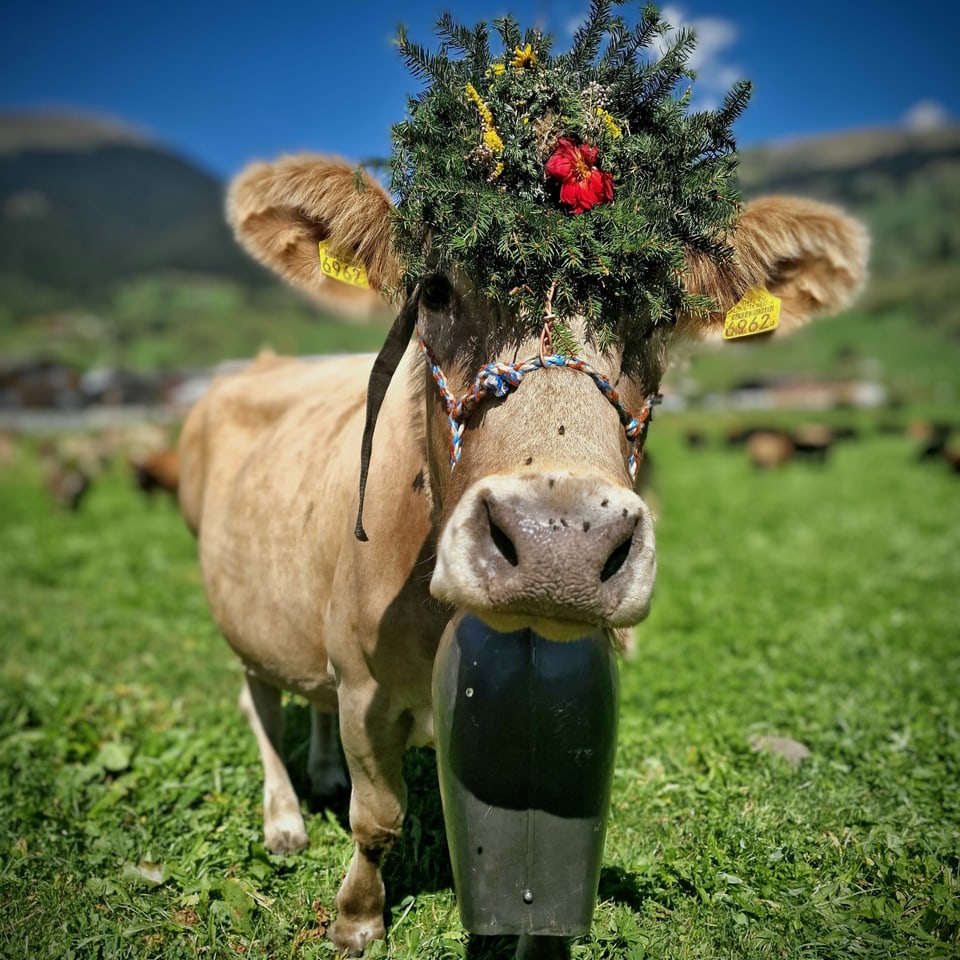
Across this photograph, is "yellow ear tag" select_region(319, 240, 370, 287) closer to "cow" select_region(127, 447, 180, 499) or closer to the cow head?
the cow head

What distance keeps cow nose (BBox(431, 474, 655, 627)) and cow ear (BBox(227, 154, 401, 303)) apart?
1230 mm

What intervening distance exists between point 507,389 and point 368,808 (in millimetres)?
1743

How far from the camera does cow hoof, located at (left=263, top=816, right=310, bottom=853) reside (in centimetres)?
392

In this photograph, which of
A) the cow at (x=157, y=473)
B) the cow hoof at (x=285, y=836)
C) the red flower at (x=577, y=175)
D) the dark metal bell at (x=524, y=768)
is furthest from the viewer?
the cow at (x=157, y=473)

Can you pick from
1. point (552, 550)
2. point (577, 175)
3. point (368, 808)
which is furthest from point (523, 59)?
point (368, 808)

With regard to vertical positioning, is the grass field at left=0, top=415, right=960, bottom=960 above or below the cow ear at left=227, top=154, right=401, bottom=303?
below

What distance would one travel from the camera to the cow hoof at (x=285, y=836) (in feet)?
12.9

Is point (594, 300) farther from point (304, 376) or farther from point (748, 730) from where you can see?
point (748, 730)

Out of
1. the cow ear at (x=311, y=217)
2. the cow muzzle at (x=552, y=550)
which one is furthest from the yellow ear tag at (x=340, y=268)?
the cow muzzle at (x=552, y=550)

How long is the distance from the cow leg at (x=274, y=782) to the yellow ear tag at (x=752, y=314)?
2.93 metres

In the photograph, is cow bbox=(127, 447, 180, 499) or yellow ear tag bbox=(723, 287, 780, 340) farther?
cow bbox=(127, 447, 180, 499)

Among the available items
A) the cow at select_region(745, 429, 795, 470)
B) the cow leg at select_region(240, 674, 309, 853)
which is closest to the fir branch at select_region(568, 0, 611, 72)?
the cow leg at select_region(240, 674, 309, 853)

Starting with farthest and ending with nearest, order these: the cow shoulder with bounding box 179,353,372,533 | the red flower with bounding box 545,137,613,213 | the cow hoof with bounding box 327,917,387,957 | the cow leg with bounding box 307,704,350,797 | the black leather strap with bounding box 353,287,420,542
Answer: the cow leg with bounding box 307,704,350,797 < the cow shoulder with bounding box 179,353,372,533 < the cow hoof with bounding box 327,917,387,957 < the black leather strap with bounding box 353,287,420,542 < the red flower with bounding box 545,137,613,213

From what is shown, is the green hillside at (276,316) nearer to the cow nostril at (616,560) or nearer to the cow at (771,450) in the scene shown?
the cow at (771,450)
